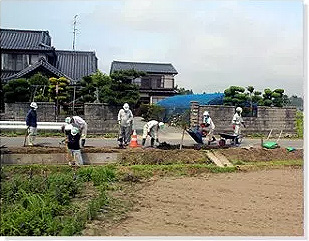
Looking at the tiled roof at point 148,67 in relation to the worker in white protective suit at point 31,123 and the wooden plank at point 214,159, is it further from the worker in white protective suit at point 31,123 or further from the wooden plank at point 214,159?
the wooden plank at point 214,159

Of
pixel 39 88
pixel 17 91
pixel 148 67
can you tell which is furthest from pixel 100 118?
pixel 148 67

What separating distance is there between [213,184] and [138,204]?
7.61ft

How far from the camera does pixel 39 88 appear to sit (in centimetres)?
1991

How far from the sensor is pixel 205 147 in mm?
12758

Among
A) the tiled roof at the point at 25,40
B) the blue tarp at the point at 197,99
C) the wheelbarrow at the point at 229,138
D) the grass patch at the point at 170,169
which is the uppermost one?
the tiled roof at the point at 25,40

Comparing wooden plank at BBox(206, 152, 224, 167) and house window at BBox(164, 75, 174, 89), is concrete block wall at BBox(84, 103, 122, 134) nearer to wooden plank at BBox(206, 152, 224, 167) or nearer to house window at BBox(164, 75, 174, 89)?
wooden plank at BBox(206, 152, 224, 167)

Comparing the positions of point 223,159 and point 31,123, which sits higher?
point 31,123

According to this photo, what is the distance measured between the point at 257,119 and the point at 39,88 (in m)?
10.3

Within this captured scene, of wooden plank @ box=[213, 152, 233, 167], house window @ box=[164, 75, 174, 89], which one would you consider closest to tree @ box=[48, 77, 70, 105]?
wooden plank @ box=[213, 152, 233, 167]

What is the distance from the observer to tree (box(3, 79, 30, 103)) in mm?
17562

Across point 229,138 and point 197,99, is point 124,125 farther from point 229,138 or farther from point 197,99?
point 197,99

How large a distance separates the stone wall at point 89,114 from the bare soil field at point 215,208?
825 cm

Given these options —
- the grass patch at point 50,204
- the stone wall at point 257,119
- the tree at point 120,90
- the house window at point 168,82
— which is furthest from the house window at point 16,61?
the grass patch at point 50,204

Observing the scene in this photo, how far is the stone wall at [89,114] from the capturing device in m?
16.9
